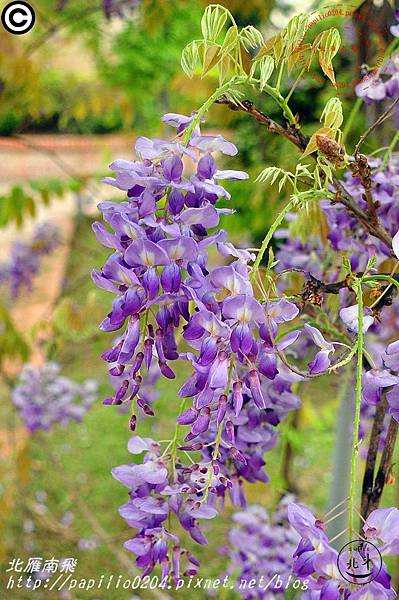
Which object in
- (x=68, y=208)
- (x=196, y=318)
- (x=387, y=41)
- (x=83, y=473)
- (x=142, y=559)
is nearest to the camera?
(x=196, y=318)

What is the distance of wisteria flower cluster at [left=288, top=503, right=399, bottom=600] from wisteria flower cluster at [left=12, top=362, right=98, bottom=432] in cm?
180

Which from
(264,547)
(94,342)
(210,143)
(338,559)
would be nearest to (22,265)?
(94,342)

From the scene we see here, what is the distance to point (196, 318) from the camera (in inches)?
20.9

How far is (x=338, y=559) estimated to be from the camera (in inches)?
20.5

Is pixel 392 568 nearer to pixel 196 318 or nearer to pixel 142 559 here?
pixel 142 559

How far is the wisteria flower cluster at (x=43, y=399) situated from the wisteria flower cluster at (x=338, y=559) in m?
1.80

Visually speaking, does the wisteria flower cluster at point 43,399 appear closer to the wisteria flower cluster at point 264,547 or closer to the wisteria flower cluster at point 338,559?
the wisteria flower cluster at point 264,547

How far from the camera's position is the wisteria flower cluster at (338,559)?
51 cm

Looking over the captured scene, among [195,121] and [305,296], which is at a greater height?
[195,121]

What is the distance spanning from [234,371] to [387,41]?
71 centimetres

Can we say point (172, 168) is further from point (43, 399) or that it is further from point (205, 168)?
point (43, 399)

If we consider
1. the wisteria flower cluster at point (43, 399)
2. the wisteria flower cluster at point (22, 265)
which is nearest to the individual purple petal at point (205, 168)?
the wisteria flower cluster at point (43, 399)

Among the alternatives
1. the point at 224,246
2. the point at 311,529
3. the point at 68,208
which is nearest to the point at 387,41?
the point at 224,246

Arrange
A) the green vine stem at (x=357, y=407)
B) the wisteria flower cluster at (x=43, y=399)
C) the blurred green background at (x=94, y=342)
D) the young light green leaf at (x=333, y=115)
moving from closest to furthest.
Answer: the green vine stem at (x=357, y=407) → the young light green leaf at (x=333, y=115) → the blurred green background at (x=94, y=342) → the wisteria flower cluster at (x=43, y=399)
